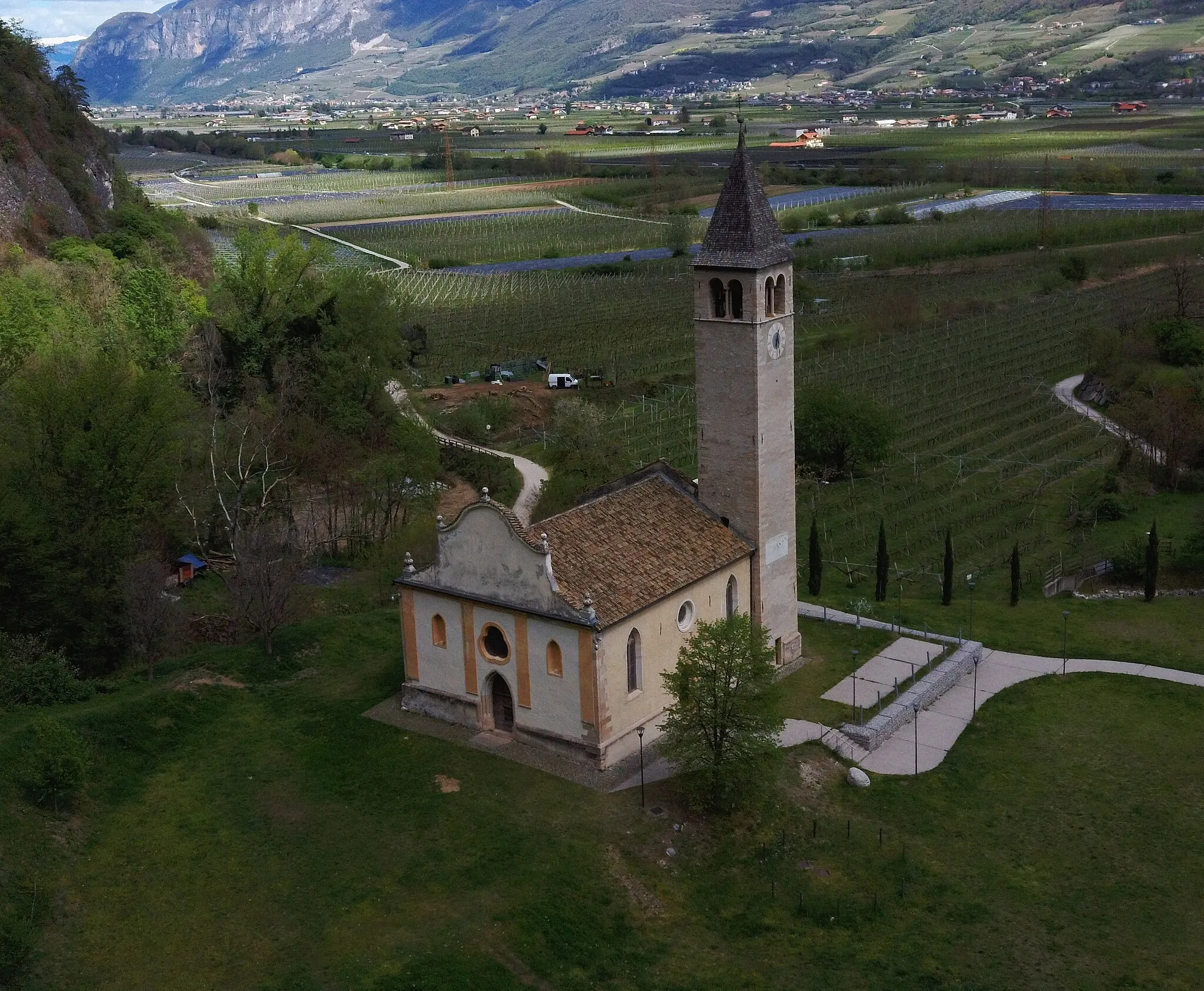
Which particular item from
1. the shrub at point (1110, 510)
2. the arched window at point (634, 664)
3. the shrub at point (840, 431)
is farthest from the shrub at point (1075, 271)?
the arched window at point (634, 664)

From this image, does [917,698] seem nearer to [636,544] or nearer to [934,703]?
[934,703]

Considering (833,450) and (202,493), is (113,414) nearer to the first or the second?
(202,493)

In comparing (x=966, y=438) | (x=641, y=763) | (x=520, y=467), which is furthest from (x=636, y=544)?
(x=966, y=438)

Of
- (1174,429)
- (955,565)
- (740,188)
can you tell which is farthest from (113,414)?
(1174,429)

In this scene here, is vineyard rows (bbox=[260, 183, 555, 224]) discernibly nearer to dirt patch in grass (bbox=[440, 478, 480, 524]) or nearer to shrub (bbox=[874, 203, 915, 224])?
shrub (bbox=[874, 203, 915, 224])

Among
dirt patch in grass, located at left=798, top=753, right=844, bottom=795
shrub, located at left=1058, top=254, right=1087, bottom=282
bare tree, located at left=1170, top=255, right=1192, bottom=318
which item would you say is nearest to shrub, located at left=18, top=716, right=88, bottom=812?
dirt patch in grass, located at left=798, top=753, right=844, bottom=795

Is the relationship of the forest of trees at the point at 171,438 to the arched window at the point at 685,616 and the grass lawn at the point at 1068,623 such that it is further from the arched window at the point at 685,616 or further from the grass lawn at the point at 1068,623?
the grass lawn at the point at 1068,623
